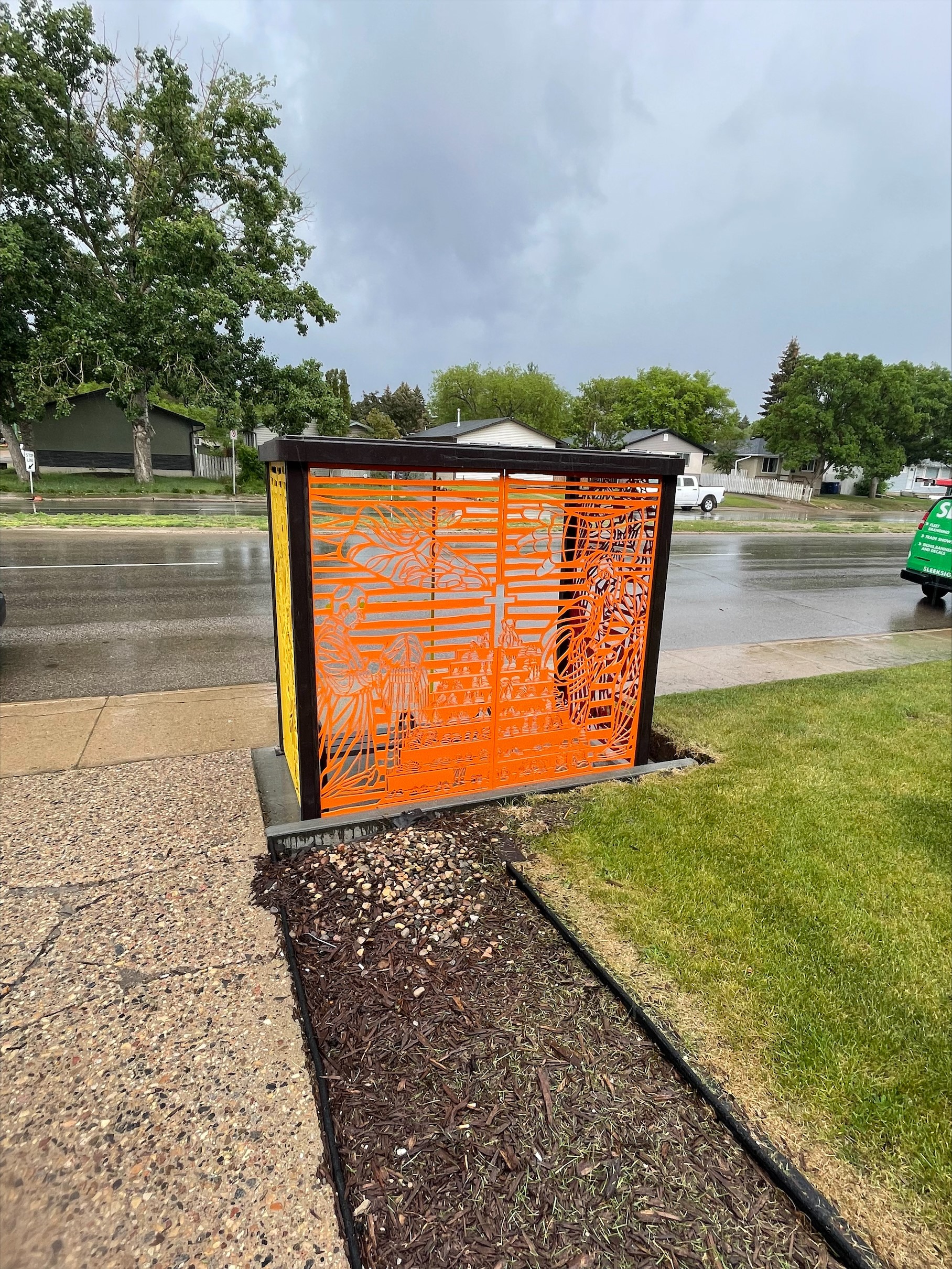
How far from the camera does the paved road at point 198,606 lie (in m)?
6.37

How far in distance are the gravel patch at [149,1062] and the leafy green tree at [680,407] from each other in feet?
177

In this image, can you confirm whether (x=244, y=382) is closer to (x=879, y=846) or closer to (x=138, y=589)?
(x=138, y=589)

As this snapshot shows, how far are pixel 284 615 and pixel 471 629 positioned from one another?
105cm

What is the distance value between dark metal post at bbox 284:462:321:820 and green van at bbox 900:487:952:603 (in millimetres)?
11206

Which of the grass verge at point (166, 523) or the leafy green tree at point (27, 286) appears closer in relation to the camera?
the grass verge at point (166, 523)

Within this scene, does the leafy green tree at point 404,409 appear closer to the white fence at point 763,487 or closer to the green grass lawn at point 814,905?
the white fence at point 763,487

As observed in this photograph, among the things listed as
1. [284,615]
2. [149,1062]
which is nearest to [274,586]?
[284,615]

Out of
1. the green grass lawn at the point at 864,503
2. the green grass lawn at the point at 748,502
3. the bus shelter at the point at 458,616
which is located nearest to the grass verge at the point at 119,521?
the bus shelter at the point at 458,616

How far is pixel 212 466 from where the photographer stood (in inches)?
1556

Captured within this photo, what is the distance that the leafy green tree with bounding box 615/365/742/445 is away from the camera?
5303 centimetres

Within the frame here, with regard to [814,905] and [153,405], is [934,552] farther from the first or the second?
[153,405]

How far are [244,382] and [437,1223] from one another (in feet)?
89.4

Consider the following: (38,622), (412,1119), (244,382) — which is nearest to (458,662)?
(412,1119)

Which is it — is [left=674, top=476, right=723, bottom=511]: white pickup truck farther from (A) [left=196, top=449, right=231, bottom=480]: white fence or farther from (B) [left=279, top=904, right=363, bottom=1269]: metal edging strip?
(B) [left=279, top=904, right=363, bottom=1269]: metal edging strip
